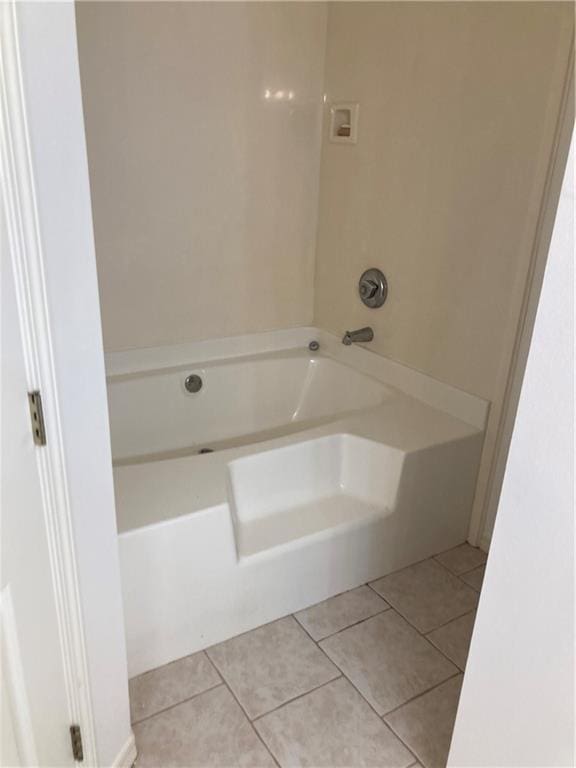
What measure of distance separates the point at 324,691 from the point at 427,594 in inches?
21.3

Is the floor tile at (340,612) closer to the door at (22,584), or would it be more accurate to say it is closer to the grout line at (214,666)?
the grout line at (214,666)

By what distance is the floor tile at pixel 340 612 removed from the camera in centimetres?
189

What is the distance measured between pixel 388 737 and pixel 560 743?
624mm

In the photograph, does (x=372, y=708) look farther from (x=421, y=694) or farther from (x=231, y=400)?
(x=231, y=400)

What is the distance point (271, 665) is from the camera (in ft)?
5.74

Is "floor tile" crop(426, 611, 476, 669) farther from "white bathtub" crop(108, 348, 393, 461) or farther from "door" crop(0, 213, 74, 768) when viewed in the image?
"door" crop(0, 213, 74, 768)

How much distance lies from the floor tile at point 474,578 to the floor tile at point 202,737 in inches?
36.0

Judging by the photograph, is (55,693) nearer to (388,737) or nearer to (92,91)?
(388,737)

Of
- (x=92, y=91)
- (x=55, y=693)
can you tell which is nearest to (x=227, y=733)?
(x=55, y=693)

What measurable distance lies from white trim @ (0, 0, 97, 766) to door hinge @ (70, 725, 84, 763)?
1 cm

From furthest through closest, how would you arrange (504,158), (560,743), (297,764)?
1. (504,158)
2. (297,764)
3. (560,743)

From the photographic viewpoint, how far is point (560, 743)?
3.41 ft

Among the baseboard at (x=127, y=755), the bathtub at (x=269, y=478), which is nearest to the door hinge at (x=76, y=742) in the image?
the baseboard at (x=127, y=755)

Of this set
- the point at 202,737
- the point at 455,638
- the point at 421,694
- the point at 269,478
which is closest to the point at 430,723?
the point at 421,694
